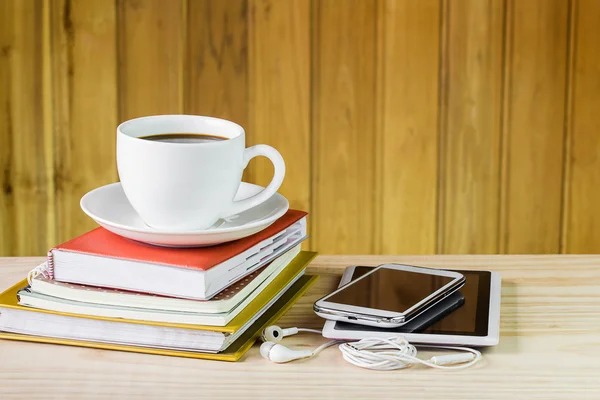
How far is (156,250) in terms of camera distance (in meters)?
0.72

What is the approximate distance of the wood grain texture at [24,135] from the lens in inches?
67.9

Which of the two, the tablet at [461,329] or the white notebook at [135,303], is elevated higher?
the white notebook at [135,303]

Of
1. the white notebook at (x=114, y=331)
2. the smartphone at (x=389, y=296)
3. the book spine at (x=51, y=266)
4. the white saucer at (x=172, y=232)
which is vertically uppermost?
the white saucer at (x=172, y=232)

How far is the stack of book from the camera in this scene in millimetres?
679

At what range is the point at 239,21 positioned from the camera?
174 centimetres

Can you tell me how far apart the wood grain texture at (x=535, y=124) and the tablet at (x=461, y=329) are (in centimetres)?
107

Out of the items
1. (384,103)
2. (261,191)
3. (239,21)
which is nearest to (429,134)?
(384,103)

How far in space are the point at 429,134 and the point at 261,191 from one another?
3.33ft

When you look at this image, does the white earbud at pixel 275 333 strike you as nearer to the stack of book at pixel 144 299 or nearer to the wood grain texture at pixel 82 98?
the stack of book at pixel 144 299

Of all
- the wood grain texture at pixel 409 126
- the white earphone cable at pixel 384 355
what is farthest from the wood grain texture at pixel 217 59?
the white earphone cable at pixel 384 355

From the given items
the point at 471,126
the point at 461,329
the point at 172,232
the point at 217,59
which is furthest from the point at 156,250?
the point at 471,126

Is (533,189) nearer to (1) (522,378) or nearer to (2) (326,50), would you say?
(2) (326,50)

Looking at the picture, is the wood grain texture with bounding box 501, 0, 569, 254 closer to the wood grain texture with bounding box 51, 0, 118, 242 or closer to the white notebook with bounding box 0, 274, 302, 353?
the wood grain texture with bounding box 51, 0, 118, 242

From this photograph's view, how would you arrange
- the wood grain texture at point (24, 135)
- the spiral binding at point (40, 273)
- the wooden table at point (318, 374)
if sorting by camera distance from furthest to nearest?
the wood grain texture at point (24, 135), the spiral binding at point (40, 273), the wooden table at point (318, 374)
